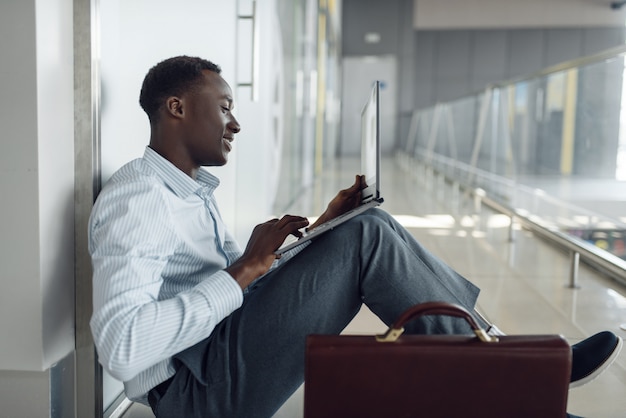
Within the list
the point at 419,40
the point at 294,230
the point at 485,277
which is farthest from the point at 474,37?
the point at 294,230

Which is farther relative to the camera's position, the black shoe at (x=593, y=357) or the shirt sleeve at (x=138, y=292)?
→ the black shoe at (x=593, y=357)

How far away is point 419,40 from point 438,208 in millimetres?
12205

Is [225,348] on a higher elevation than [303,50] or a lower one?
lower

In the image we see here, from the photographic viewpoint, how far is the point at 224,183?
8.73ft

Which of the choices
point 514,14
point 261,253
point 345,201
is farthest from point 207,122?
point 514,14

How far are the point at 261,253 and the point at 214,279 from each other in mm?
113

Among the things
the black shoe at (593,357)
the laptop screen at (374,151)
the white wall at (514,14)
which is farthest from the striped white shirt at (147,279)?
the white wall at (514,14)

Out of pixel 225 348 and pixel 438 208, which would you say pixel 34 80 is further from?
pixel 438 208

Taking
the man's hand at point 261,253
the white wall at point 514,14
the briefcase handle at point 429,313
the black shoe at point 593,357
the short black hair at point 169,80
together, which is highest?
the white wall at point 514,14

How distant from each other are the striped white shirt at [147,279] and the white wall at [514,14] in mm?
16789

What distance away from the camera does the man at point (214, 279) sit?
115cm

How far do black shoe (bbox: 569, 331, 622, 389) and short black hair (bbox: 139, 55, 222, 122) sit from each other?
38.4 inches

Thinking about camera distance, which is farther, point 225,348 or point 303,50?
point 303,50

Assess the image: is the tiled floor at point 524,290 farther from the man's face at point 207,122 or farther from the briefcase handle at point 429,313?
the man's face at point 207,122
